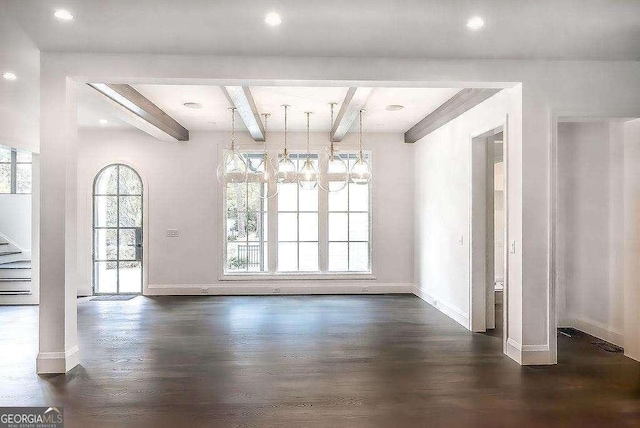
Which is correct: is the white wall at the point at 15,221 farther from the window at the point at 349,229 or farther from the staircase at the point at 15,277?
the window at the point at 349,229

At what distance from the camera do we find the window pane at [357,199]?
760cm

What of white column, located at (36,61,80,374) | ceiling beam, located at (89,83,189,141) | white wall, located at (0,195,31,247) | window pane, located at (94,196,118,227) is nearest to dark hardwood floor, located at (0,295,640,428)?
white column, located at (36,61,80,374)

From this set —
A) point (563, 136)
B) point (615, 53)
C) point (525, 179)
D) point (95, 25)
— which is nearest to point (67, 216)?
point (95, 25)

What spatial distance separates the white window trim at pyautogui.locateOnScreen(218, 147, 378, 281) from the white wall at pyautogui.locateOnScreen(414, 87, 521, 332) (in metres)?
0.82

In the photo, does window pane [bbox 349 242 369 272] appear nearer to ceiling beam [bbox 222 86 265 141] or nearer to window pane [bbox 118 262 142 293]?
ceiling beam [bbox 222 86 265 141]

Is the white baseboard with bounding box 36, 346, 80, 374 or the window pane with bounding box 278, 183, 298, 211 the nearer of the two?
the white baseboard with bounding box 36, 346, 80, 374

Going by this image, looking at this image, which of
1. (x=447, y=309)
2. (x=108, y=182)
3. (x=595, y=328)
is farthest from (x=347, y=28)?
(x=108, y=182)

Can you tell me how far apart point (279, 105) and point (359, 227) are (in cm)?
293

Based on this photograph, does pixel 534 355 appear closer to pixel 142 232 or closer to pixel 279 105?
pixel 279 105

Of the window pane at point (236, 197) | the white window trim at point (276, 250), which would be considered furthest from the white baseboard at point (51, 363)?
the window pane at point (236, 197)

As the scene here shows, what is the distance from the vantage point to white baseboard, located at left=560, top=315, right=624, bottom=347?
14.8 feet

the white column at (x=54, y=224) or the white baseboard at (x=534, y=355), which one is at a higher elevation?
the white column at (x=54, y=224)

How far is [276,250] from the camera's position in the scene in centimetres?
749

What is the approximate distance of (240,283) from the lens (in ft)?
24.1
